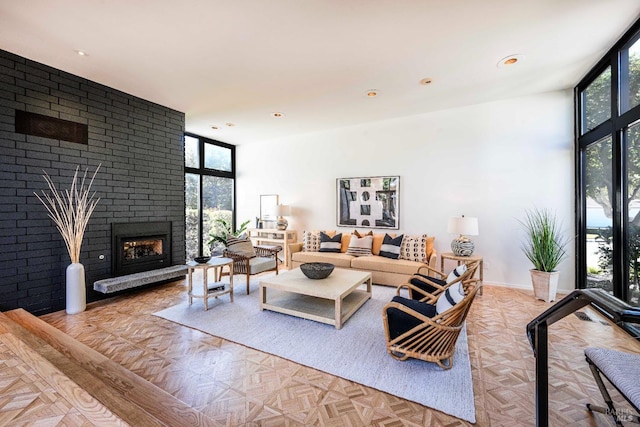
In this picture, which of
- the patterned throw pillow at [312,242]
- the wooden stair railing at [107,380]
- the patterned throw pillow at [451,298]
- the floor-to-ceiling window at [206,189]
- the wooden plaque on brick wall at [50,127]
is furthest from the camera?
the floor-to-ceiling window at [206,189]

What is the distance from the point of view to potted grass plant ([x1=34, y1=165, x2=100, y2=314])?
3395 mm

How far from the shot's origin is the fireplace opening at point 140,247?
13.3 ft

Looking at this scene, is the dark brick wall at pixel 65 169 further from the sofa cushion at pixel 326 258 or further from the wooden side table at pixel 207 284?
the sofa cushion at pixel 326 258

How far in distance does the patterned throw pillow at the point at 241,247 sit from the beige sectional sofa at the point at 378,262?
994 mm

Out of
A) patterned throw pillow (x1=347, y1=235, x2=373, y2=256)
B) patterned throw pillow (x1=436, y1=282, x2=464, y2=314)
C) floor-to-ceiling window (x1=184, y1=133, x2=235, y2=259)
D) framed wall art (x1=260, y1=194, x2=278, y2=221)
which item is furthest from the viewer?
framed wall art (x1=260, y1=194, x2=278, y2=221)

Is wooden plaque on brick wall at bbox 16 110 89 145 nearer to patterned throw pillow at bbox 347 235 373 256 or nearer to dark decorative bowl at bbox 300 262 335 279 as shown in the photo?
dark decorative bowl at bbox 300 262 335 279

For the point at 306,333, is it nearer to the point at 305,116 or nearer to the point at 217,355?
the point at 217,355

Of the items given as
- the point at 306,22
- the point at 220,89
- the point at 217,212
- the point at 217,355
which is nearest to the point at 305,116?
the point at 220,89

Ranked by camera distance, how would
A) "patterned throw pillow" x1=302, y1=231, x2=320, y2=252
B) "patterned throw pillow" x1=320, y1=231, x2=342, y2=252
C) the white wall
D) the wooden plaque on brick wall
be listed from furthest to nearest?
1. "patterned throw pillow" x1=302, y1=231, x2=320, y2=252
2. "patterned throw pillow" x1=320, y1=231, x2=342, y2=252
3. the white wall
4. the wooden plaque on brick wall

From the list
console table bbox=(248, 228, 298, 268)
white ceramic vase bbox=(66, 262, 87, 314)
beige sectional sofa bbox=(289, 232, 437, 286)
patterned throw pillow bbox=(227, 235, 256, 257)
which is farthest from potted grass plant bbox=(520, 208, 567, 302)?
white ceramic vase bbox=(66, 262, 87, 314)

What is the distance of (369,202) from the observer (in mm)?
5578

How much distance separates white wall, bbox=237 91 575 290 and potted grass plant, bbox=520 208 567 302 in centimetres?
16

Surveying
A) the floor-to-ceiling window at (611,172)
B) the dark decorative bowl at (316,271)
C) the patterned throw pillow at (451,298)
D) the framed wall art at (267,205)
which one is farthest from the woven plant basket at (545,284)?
the framed wall art at (267,205)

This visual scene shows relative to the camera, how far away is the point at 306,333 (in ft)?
9.42
